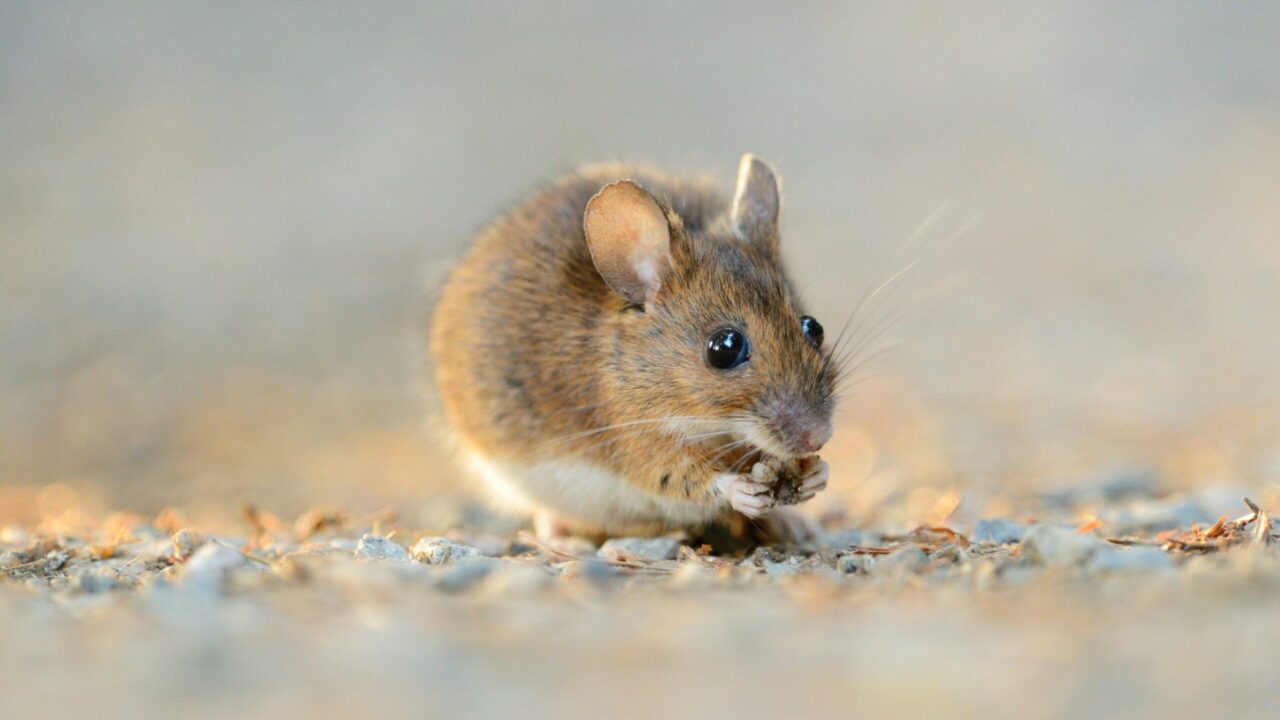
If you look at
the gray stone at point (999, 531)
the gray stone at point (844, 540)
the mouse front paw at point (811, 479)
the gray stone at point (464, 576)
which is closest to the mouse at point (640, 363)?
the mouse front paw at point (811, 479)

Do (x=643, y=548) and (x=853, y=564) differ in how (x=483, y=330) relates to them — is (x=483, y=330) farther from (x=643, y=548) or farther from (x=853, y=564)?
(x=853, y=564)

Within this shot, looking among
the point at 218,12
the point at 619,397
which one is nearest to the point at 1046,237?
the point at 619,397

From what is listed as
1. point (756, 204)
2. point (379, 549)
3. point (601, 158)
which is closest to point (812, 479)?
point (756, 204)

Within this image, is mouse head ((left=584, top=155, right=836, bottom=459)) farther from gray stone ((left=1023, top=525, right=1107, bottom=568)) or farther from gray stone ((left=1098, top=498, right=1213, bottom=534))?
gray stone ((left=1098, top=498, right=1213, bottom=534))

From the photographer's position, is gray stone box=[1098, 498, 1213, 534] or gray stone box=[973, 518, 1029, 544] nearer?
gray stone box=[973, 518, 1029, 544]

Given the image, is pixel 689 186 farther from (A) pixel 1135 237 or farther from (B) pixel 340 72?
(B) pixel 340 72

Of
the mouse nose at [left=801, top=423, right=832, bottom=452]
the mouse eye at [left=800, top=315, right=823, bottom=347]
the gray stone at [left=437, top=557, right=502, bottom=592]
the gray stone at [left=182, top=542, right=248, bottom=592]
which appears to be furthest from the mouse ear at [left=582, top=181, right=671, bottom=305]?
the gray stone at [left=182, top=542, right=248, bottom=592]

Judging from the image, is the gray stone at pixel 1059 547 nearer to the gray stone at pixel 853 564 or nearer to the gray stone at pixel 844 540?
the gray stone at pixel 853 564
